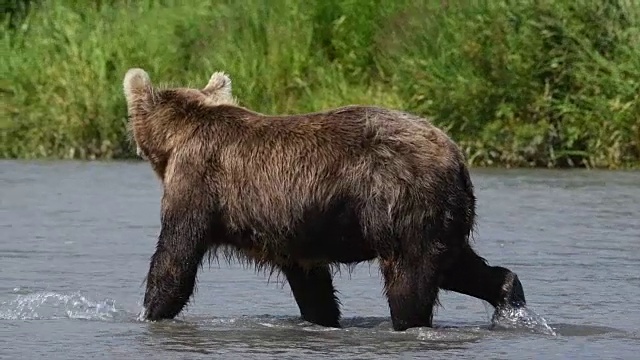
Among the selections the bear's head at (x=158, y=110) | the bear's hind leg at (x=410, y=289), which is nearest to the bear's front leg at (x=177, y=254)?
the bear's head at (x=158, y=110)

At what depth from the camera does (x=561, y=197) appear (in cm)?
1328

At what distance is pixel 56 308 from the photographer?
26.6ft

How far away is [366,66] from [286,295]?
371 inches

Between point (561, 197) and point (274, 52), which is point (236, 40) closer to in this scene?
point (274, 52)

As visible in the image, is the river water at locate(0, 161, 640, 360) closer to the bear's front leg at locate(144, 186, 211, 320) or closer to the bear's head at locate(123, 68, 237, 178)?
the bear's front leg at locate(144, 186, 211, 320)

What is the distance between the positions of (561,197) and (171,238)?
6.58 meters

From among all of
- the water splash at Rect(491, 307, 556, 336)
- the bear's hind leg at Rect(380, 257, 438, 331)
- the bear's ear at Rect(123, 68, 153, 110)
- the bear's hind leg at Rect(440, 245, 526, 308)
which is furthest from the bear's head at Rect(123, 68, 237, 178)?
the water splash at Rect(491, 307, 556, 336)

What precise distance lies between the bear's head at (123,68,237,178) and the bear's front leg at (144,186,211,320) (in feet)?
1.03

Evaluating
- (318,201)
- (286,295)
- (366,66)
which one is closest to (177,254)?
(318,201)

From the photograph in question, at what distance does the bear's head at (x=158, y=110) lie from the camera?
7.52 metres

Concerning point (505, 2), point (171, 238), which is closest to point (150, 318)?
point (171, 238)

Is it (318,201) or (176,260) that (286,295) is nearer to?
(176,260)

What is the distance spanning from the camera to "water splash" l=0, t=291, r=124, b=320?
7844mm

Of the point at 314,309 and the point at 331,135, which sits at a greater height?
the point at 331,135
